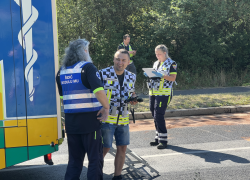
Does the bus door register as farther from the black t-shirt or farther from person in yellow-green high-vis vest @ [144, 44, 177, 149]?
person in yellow-green high-vis vest @ [144, 44, 177, 149]

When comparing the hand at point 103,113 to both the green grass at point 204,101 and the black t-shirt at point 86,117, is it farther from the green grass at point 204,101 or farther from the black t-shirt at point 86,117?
the green grass at point 204,101

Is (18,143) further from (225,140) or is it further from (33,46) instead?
(225,140)

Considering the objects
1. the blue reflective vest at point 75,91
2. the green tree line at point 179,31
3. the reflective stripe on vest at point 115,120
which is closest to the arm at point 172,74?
the reflective stripe on vest at point 115,120

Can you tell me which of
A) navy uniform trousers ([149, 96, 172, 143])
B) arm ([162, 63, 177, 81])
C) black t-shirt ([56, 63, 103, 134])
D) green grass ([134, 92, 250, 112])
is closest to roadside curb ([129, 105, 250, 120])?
green grass ([134, 92, 250, 112])

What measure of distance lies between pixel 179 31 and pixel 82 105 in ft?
42.8

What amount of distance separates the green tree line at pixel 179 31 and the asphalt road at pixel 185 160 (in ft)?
25.9

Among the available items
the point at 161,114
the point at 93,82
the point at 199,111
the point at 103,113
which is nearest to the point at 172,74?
the point at 161,114

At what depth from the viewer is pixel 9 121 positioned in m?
3.56

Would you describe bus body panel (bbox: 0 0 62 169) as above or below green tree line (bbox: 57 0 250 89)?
below

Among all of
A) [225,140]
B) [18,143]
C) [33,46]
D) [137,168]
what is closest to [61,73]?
[33,46]

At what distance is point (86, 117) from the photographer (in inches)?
137

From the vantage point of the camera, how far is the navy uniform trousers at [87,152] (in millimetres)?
3521

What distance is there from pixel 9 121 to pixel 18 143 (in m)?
0.29

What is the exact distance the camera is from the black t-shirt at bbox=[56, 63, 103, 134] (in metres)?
3.38
